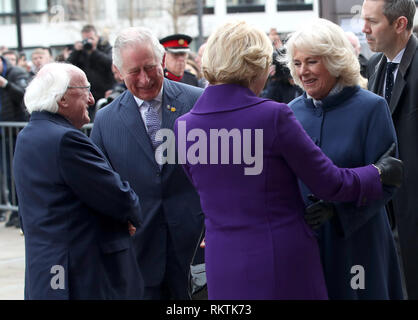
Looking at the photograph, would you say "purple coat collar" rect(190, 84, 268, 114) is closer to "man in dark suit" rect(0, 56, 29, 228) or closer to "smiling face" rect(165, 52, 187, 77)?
"smiling face" rect(165, 52, 187, 77)

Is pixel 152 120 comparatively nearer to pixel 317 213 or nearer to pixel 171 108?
pixel 171 108

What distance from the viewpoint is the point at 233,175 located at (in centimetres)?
289

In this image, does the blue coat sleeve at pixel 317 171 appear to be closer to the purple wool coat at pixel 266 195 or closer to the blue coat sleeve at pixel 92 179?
the purple wool coat at pixel 266 195

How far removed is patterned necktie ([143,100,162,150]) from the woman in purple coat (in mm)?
1013

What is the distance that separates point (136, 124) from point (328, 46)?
128 cm

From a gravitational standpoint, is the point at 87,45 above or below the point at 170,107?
above

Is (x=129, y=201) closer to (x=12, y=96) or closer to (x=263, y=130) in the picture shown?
(x=263, y=130)

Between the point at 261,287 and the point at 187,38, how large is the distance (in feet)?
17.8

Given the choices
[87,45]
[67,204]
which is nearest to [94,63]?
[87,45]

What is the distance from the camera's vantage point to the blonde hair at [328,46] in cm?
317

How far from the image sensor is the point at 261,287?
2.89 meters

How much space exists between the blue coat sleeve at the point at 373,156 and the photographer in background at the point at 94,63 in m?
6.97

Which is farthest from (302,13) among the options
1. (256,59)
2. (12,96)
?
(256,59)

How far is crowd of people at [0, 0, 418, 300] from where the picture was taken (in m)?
2.87
